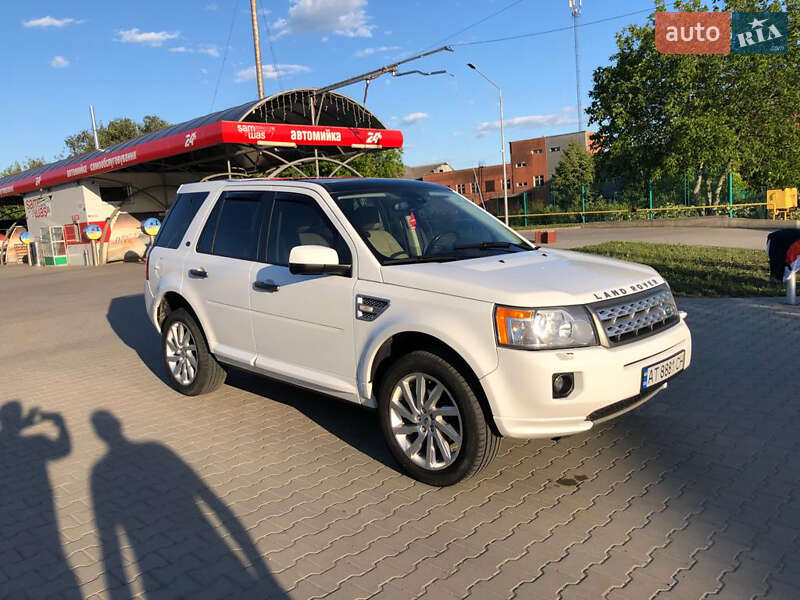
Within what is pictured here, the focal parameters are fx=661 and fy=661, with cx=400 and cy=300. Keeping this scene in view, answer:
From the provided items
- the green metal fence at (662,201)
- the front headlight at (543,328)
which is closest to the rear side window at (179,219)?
the front headlight at (543,328)

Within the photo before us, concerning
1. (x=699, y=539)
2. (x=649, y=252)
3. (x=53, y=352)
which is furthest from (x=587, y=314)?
(x=649, y=252)

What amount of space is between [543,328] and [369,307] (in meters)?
1.13

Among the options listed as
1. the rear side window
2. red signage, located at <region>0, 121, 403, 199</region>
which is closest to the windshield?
the rear side window

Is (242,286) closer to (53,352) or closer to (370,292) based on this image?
(370,292)

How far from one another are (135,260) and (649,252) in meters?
21.6

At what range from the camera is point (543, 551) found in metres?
3.26

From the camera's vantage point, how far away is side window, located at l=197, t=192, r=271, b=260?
16.9 feet

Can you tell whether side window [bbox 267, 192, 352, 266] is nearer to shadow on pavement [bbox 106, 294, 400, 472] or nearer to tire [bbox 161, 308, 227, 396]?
shadow on pavement [bbox 106, 294, 400, 472]

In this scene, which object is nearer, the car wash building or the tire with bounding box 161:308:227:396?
the tire with bounding box 161:308:227:396

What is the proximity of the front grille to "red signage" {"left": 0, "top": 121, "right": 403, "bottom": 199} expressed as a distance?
17.8 metres

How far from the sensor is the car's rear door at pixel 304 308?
434cm

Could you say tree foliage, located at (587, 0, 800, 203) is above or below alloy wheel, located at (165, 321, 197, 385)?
above

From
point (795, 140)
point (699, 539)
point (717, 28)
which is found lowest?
point (699, 539)

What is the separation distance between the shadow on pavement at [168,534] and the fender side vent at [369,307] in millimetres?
1393
